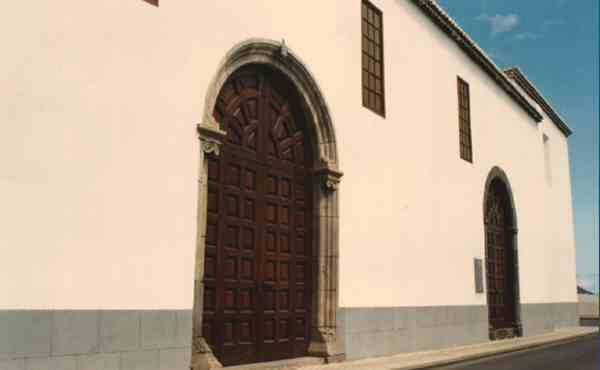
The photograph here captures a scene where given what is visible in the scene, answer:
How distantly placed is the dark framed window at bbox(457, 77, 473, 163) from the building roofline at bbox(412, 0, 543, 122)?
0.96m

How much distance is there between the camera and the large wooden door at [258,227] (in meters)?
8.05

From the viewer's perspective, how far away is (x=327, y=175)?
980cm

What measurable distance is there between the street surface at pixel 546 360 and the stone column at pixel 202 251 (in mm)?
4237

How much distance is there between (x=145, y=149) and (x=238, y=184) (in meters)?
1.94

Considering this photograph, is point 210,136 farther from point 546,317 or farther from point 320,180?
point 546,317

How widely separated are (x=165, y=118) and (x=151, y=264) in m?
1.67

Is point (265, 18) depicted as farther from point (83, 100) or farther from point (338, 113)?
point (83, 100)

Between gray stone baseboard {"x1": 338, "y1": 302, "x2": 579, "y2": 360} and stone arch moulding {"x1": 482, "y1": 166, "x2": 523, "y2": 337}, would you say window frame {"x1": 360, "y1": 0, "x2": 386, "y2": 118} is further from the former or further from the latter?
stone arch moulding {"x1": 482, "y1": 166, "x2": 523, "y2": 337}

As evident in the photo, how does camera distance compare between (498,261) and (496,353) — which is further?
(498,261)

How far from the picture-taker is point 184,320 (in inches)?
276

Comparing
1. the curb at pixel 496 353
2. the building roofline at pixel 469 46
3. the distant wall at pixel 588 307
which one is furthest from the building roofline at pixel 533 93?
the distant wall at pixel 588 307

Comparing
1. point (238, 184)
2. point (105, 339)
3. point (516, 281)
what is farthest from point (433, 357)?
point (516, 281)

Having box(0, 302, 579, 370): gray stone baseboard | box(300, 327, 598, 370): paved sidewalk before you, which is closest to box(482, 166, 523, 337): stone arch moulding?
box(300, 327, 598, 370): paved sidewalk

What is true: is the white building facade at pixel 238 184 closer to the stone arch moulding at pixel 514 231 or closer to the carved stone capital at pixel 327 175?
the carved stone capital at pixel 327 175
